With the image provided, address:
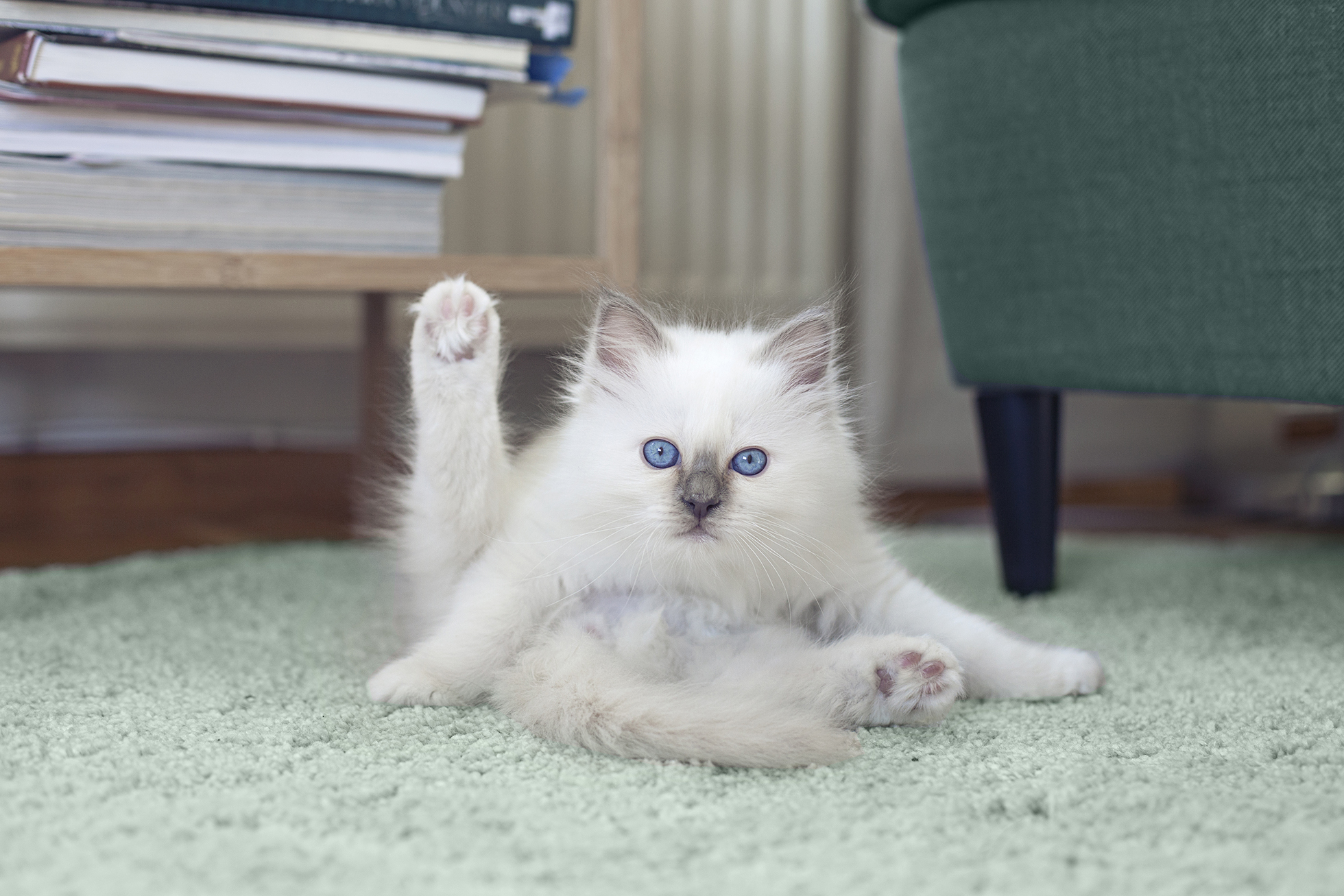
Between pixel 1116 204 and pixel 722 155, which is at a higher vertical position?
pixel 722 155

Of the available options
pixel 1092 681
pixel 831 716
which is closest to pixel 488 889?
pixel 831 716

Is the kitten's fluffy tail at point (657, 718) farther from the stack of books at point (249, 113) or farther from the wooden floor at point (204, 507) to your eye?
the wooden floor at point (204, 507)

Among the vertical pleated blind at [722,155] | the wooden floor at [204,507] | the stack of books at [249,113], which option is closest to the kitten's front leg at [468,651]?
the stack of books at [249,113]

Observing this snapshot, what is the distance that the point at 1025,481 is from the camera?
5.06 feet

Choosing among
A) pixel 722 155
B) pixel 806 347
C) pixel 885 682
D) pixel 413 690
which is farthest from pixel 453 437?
pixel 722 155

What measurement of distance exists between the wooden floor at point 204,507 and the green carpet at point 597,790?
79 centimetres

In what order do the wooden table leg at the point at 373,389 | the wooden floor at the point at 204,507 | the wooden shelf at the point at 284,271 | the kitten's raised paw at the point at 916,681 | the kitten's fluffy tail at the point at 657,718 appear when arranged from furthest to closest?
1. the wooden floor at the point at 204,507
2. the wooden table leg at the point at 373,389
3. the wooden shelf at the point at 284,271
4. the kitten's raised paw at the point at 916,681
5. the kitten's fluffy tail at the point at 657,718

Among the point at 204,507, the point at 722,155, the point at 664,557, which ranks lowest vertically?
the point at 204,507

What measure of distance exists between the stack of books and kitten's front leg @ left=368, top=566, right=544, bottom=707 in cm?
58

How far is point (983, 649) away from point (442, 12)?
95 centimetres

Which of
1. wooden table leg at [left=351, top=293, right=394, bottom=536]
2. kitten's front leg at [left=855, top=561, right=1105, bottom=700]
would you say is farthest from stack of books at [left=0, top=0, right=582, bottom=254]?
kitten's front leg at [left=855, top=561, right=1105, bottom=700]

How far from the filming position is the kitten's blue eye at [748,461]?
0.97 m

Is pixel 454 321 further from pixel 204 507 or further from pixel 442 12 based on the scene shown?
pixel 204 507

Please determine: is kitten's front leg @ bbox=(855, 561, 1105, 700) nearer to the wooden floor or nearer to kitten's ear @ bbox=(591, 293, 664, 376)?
kitten's ear @ bbox=(591, 293, 664, 376)
